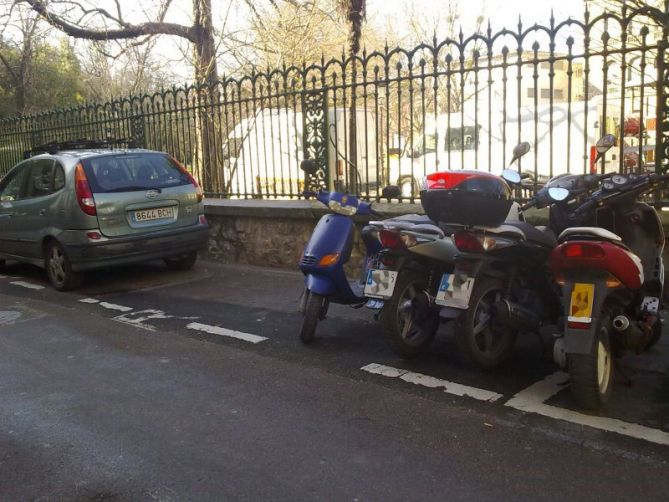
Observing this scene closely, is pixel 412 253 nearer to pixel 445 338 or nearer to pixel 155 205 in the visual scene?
pixel 445 338

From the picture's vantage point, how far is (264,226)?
8766mm

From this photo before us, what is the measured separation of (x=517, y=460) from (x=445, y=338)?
2100 mm

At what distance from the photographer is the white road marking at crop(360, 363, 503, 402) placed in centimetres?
400

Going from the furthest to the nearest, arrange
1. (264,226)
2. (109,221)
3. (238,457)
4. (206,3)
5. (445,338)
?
1. (206,3)
2. (264,226)
3. (109,221)
4. (445,338)
5. (238,457)

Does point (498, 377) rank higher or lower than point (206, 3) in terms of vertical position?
lower

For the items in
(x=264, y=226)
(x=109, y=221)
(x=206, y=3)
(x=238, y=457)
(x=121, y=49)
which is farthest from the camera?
(x=121, y=49)

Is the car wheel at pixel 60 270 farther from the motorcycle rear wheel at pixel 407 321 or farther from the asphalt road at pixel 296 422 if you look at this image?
the motorcycle rear wheel at pixel 407 321

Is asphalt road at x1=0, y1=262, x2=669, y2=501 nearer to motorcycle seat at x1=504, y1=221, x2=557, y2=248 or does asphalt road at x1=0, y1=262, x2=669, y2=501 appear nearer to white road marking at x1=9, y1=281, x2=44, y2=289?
motorcycle seat at x1=504, y1=221, x2=557, y2=248

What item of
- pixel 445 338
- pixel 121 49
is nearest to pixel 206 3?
pixel 121 49

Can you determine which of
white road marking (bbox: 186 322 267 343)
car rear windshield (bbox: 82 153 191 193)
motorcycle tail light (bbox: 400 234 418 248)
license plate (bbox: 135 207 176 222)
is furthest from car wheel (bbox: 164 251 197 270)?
motorcycle tail light (bbox: 400 234 418 248)

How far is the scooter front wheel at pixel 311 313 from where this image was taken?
5.04 meters

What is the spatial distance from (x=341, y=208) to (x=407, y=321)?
3.43 feet

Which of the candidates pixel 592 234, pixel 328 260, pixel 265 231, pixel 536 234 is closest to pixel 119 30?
pixel 265 231

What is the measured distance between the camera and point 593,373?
351cm
